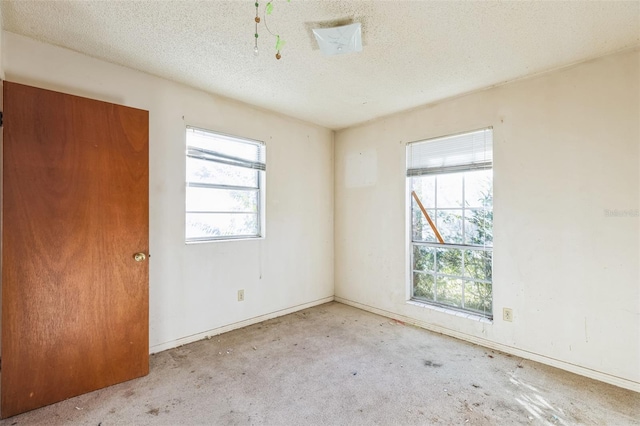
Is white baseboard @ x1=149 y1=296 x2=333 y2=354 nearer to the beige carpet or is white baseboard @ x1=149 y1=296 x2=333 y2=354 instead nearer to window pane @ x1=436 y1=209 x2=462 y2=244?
the beige carpet

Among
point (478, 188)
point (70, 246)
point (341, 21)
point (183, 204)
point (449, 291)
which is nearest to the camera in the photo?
point (341, 21)

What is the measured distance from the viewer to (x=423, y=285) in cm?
329

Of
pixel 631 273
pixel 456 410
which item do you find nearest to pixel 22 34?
pixel 456 410

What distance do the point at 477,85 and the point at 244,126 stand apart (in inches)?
92.2

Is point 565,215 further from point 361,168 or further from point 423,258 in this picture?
point 361,168

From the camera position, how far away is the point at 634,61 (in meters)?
2.04

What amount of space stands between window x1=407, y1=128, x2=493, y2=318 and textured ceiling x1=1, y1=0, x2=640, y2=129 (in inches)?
24.1

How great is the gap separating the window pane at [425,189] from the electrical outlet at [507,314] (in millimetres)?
1188

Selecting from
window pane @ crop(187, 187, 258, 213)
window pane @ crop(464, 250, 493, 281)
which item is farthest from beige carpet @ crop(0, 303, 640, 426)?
window pane @ crop(187, 187, 258, 213)

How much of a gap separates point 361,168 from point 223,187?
1768 millimetres

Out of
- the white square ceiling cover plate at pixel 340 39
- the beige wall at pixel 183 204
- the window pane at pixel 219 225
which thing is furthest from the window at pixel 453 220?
the window pane at pixel 219 225

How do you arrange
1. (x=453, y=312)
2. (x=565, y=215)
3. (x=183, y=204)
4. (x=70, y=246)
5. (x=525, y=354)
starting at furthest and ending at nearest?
(x=453, y=312), (x=183, y=204), (x=525, y=354), (x=565, y=215), (x=70, y=246)

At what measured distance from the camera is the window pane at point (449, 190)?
2979 mm

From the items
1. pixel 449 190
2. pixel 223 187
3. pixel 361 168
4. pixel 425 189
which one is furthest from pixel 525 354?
pixel 223 187
